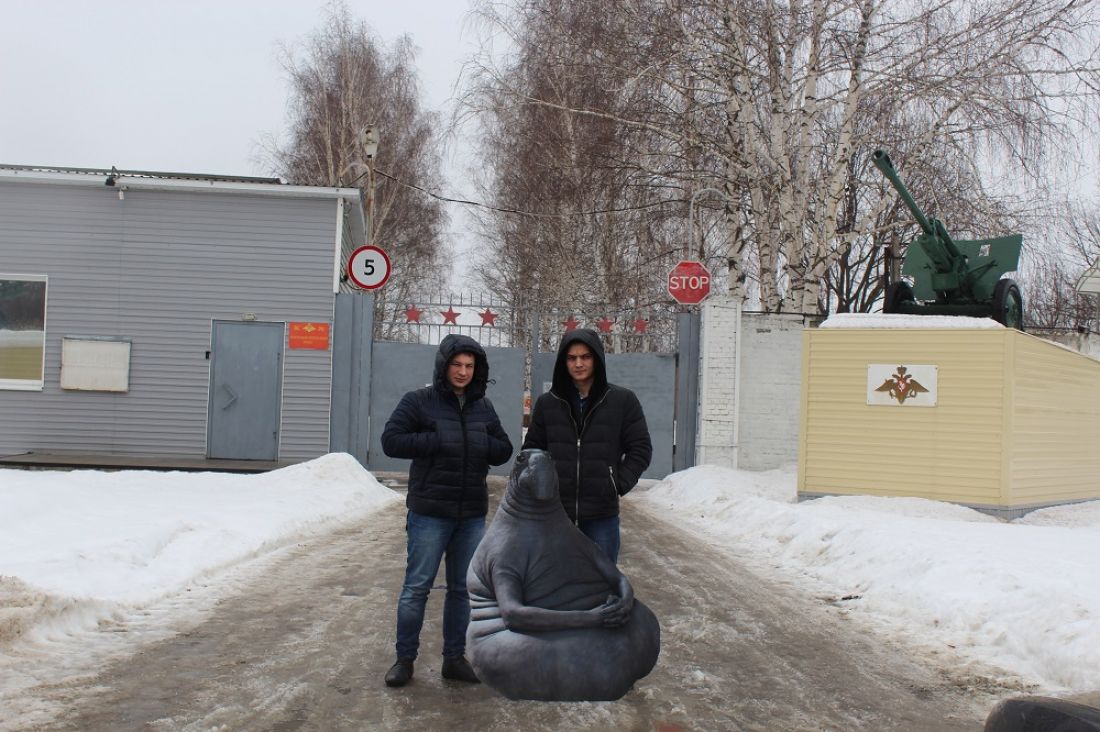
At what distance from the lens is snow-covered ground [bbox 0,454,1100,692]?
540cm

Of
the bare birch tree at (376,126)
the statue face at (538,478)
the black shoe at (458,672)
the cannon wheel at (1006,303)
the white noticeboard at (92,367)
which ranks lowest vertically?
the black shoe at (458,672)

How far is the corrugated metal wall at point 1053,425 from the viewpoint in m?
11.2

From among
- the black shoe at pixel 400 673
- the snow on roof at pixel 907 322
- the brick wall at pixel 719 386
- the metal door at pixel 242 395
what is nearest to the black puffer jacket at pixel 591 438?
the black shoe at pixel 400 673

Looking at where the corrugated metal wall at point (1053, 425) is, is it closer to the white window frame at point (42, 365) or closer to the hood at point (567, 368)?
the hood at point (567, 368)

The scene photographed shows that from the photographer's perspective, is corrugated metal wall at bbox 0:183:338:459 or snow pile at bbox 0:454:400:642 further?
corrugated metal wall at bbox 0:183:338:459

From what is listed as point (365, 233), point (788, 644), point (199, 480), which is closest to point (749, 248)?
Result: point (365, 233)

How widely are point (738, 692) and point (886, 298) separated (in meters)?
10.5

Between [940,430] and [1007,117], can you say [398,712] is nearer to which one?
[940,430]

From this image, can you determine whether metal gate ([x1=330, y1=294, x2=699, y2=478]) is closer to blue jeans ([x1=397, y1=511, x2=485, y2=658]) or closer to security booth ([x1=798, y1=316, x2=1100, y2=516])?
security booth ([x1=798, y1=316, x2=1100, y2=516])

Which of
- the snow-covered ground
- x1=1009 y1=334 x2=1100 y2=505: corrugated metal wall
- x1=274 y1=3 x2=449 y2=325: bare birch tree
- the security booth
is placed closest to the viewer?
the snow-covered ground

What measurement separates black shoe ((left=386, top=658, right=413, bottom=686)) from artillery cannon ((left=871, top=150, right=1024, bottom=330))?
413 inches

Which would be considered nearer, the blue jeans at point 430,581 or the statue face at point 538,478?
the statue face at point 538,478

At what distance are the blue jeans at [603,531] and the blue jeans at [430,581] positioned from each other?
53 centimetres

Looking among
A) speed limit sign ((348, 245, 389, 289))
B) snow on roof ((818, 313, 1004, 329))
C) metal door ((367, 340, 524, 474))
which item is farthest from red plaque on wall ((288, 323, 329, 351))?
snow on roof ((818, 313, 1004, 329))
